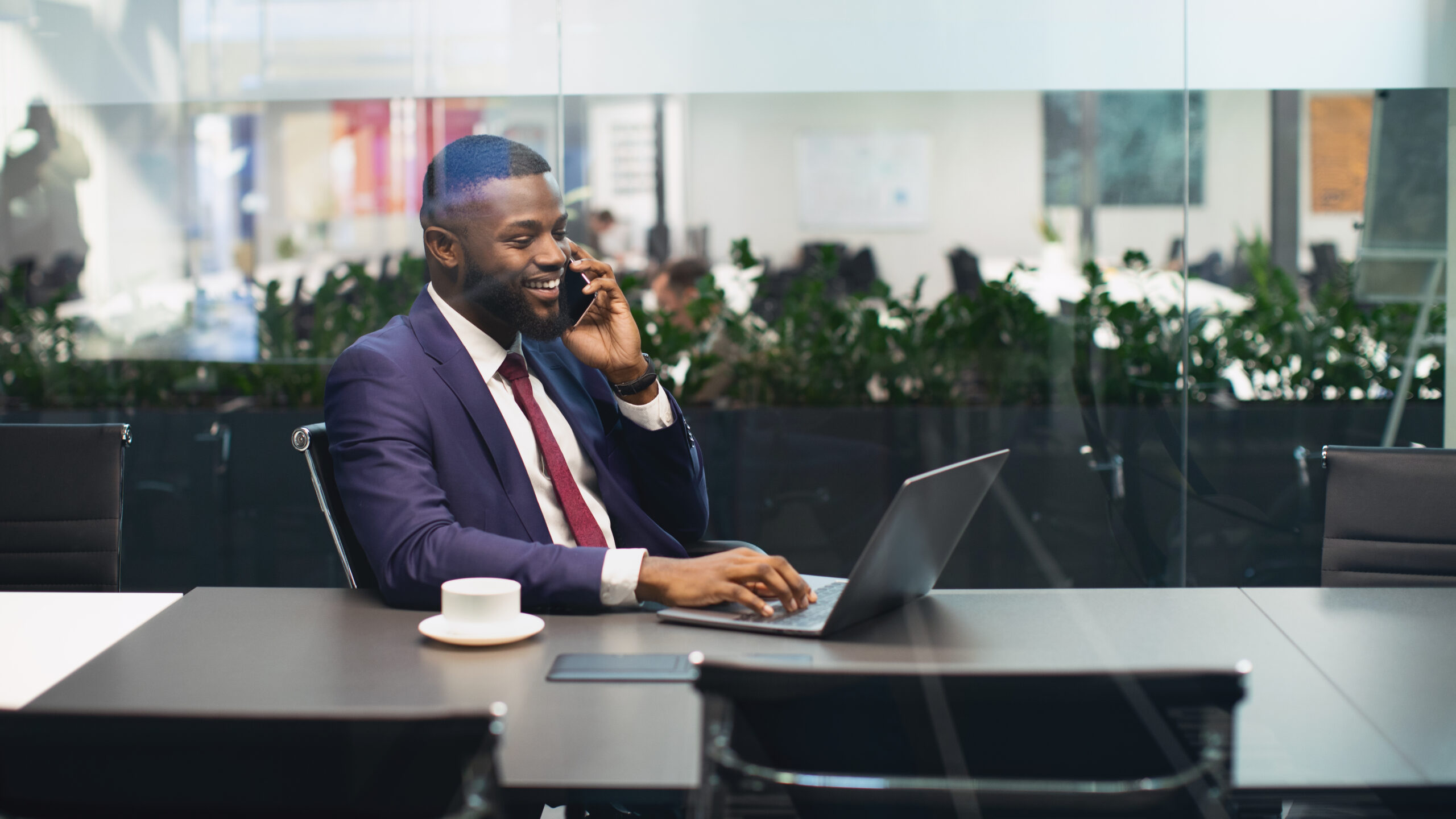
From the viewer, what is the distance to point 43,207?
12.3 feet

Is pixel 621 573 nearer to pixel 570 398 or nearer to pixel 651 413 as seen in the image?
pixel 651 413

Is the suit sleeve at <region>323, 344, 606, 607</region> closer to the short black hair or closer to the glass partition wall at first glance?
the short black hair

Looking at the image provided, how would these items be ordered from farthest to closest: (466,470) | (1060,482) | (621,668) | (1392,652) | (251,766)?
(1060,482) → (466,470) → (1392,652) → (621,668) → (251,766)

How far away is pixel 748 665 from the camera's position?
92 centimetres

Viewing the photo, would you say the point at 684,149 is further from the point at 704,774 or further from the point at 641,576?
the point at 704,774

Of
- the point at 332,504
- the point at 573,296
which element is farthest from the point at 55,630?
the point at 573,296

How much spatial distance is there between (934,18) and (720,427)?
4.42 ft

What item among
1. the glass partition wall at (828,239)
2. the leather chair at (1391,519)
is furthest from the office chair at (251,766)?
the glass partition wall at (828,239)

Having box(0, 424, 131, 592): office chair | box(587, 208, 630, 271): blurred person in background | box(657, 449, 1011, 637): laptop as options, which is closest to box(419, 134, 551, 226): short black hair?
box(0, 424, 131, 592): office chair

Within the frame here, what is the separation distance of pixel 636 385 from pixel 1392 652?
3.99ft

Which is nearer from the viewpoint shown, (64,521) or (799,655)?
(799,655)

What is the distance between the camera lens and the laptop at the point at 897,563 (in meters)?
1.46

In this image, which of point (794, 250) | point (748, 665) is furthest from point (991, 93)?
point (748, 665)

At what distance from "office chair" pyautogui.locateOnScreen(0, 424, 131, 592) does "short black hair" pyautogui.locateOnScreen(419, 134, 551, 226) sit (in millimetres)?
705
